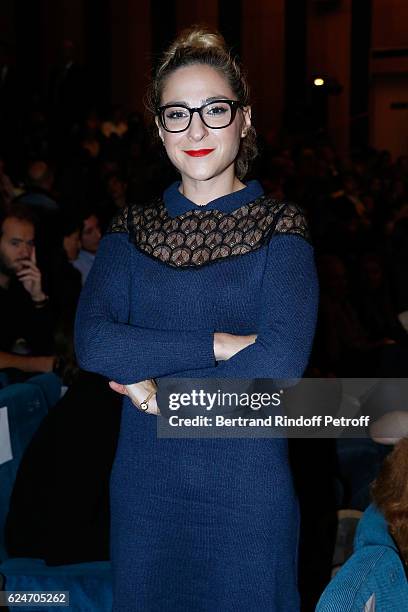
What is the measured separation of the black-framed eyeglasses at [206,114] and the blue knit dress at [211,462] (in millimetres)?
209

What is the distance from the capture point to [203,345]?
55.9 inches

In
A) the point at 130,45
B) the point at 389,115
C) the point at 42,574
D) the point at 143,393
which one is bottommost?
the point at 42,574

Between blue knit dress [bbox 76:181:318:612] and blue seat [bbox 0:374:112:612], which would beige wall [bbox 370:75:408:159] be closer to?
blue seat [bbox 0:374:112:612]

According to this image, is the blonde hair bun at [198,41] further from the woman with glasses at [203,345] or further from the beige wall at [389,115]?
the beige wall at [389,115]

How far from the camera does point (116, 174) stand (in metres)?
6.68

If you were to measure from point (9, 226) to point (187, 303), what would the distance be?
2.67m

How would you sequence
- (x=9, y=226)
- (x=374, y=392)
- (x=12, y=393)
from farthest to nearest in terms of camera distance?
(x=9, y=226) → (x=374, y=392) → (x=12, y=393)

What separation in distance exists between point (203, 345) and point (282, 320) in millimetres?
137

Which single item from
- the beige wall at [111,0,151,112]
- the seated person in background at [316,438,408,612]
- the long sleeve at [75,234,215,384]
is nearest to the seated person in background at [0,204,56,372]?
the long sleeve at [75,234,215,384]

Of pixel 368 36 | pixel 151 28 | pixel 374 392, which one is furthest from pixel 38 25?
pixel 374 392

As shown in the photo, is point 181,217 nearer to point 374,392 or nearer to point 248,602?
point 248,602

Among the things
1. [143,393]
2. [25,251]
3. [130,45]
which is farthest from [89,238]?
[130,45]

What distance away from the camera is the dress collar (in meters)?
1.54

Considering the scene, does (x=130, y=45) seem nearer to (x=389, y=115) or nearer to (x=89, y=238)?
(x=389, y=115)
